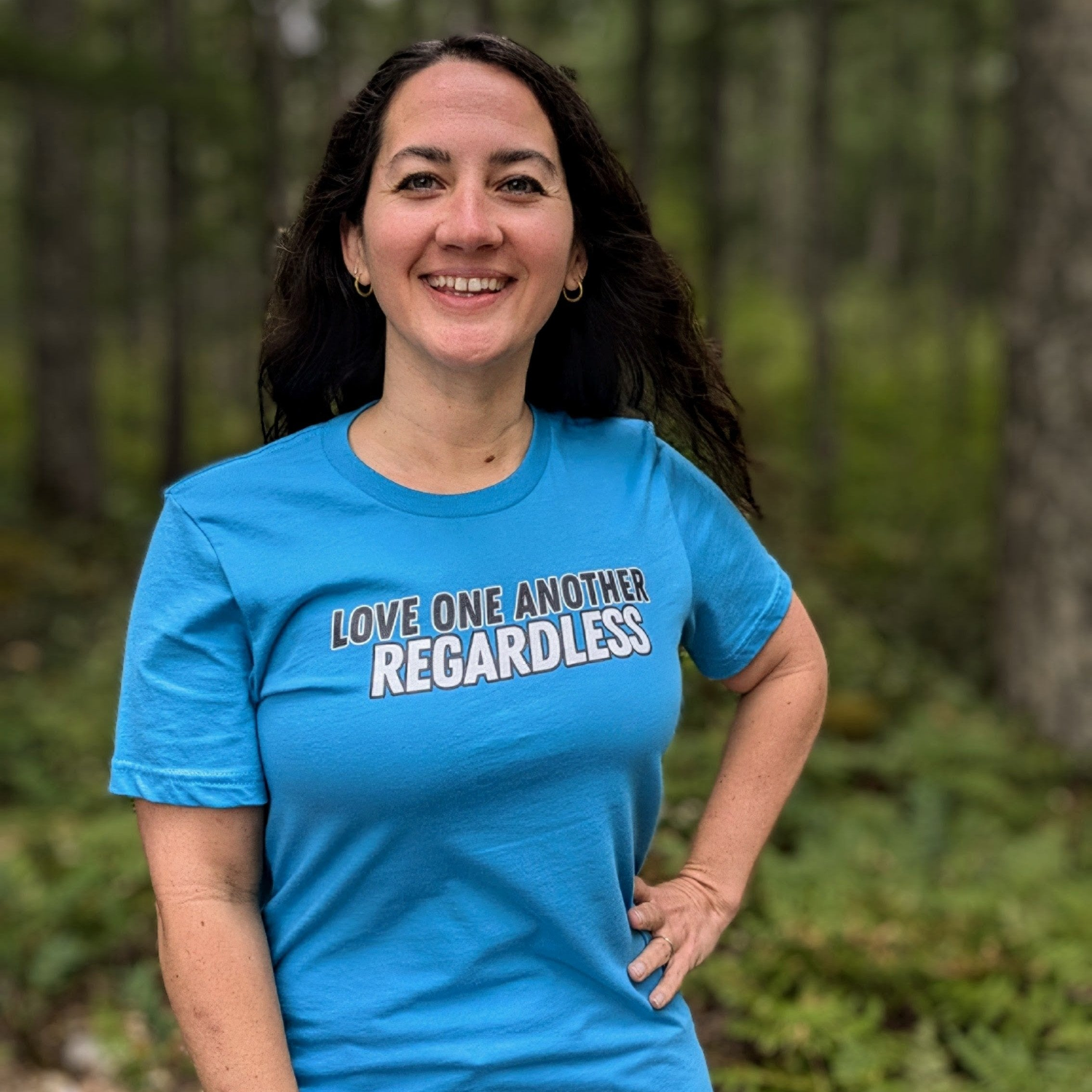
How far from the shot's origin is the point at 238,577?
1559 millimetres

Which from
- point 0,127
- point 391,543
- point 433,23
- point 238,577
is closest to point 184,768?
point 238,577

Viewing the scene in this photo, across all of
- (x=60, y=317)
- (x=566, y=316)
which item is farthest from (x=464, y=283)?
(x=60, y=317)

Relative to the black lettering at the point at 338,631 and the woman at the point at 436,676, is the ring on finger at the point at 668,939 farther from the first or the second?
the black lettering at the point at 338,631

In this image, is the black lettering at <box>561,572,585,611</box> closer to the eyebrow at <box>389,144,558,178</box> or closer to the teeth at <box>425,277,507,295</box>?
the teeth at <box>425,277,507,295</box>

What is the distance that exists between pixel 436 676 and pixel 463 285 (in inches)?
20.9

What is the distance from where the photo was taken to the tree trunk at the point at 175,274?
1416cm

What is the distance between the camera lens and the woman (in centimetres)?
156

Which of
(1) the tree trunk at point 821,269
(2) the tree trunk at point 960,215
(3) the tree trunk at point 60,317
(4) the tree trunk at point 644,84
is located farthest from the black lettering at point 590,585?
(2) the tree trunk at point 960,215

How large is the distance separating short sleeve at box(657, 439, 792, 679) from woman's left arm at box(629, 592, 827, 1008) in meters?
0.04

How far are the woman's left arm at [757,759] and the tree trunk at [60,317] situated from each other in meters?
12.6

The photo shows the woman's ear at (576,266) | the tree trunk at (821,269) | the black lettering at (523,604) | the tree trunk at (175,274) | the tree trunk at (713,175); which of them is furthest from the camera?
the tree trunk at (713,175)

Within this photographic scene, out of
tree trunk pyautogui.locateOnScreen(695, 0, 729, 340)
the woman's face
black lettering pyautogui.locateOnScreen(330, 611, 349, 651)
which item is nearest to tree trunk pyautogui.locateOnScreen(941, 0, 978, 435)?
tree trunk pyautogui.locateOnScreen(695, 0, 729, 340)

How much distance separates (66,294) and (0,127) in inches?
882

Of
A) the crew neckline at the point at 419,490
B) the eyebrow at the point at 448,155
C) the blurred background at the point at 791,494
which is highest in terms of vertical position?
the eyebrow at the point at 448,155
